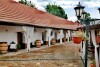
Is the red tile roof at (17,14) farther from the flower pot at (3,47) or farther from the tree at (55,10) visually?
the tree at (55,10)

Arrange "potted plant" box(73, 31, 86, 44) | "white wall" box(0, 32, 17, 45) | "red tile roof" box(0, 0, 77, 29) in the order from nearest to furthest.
→ "potted plant" box(73, 31, 86, 44) → "white wall" box(0, 32, 17, 45) → "red tile roof" box(0, 0, 77, 29)

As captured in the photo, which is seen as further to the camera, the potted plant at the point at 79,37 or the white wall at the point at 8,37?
the white wall at the point at 8,37

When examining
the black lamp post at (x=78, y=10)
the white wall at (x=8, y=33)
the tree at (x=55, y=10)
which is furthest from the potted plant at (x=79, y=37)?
the tree at (x=55, y=10)

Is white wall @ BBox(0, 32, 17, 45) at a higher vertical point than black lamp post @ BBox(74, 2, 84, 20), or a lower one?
lower

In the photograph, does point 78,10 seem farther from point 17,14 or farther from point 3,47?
point 17,14

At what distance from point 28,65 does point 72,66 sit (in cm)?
225

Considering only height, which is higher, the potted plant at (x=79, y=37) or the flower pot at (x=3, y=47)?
the potted plant at (x=79, y=37)

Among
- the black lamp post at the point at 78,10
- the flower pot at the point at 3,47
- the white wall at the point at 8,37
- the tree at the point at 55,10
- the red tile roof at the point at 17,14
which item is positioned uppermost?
the tree at the point at 55,10

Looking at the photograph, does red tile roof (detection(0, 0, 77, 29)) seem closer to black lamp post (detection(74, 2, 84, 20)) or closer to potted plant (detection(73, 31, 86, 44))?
potted plant (detection(73, 31, 86, 44))

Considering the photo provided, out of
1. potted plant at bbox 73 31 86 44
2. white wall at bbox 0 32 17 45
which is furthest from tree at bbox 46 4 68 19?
potted plant at bbox 73 31 86 44

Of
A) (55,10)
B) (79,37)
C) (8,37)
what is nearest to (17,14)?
(8,37)

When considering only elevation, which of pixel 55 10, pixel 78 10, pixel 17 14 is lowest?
pixel 78 10

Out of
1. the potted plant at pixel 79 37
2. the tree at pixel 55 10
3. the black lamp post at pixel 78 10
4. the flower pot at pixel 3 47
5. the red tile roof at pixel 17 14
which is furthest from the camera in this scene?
the tree at pixel 55 10

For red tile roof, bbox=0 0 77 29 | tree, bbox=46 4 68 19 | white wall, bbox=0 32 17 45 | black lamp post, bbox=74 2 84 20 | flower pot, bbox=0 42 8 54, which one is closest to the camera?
black lamp post, bbox=74 2 84 20
